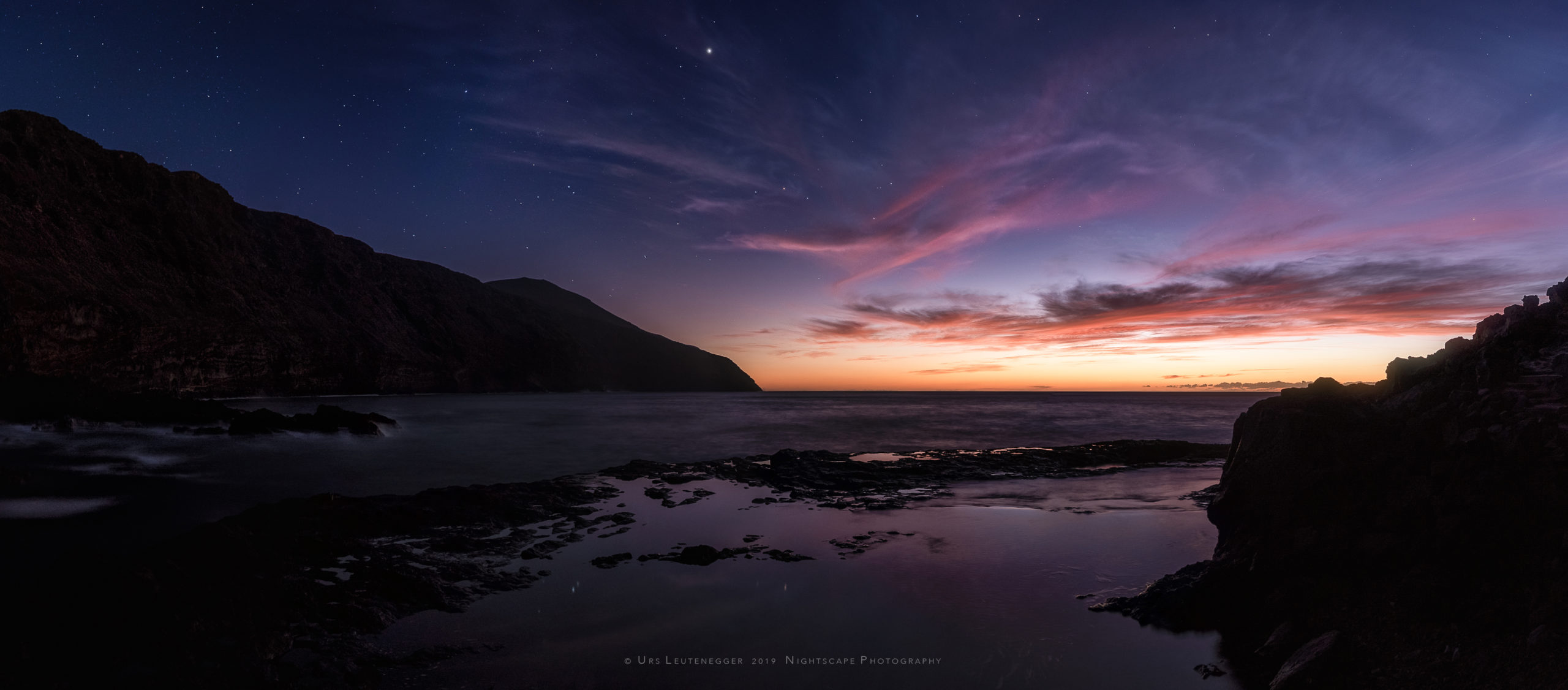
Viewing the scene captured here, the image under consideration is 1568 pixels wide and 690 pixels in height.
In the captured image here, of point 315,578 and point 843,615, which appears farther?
point 843,615

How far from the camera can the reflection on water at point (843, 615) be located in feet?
17.5

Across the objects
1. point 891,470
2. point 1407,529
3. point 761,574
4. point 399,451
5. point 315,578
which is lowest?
point 399,451

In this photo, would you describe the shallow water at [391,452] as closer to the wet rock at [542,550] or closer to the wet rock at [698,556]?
the wet rock at [542,550]

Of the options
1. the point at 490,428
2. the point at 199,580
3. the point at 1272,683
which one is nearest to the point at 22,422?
the point at 490,428

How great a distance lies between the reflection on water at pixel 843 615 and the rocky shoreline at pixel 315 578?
0.32 m

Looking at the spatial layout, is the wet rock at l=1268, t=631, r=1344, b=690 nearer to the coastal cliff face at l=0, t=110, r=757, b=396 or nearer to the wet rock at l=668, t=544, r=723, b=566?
the wet rock at l=668, t=544, r=723, b=566

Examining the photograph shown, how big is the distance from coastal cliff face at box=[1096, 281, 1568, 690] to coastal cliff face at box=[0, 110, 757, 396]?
197 ft

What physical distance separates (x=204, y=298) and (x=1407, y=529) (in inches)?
3694

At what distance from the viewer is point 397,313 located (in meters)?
108

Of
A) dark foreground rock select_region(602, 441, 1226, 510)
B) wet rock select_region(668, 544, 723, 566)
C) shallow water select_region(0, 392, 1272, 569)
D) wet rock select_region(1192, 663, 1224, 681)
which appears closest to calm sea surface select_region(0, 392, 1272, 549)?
shallow water select_region(0, 392, 1272, 569)

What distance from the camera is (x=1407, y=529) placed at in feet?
15.6

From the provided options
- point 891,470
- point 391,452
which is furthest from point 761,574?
point 391,452

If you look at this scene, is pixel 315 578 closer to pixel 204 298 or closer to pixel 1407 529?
pixel 1407 529

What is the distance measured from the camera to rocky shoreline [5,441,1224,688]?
4.40 meters
